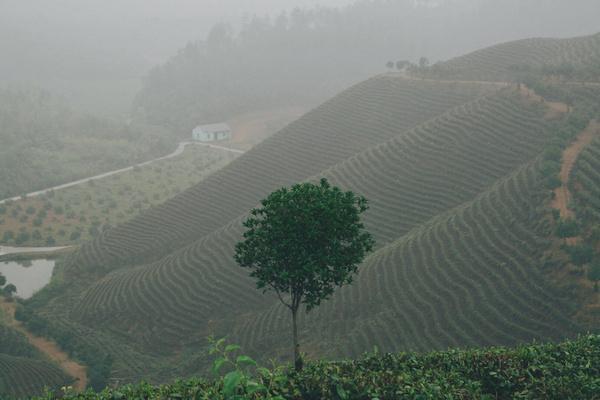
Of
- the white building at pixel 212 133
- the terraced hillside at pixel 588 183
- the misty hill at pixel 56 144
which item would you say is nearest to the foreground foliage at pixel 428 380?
the terraced hillside at pixel 588 183

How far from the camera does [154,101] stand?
3593 inches

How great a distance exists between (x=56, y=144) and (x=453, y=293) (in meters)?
60.9

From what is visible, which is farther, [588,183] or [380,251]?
[380,251]

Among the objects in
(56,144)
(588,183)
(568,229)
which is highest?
(56,144)

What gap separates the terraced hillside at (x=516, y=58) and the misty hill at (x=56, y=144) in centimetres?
3611

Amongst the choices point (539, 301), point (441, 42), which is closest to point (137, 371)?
point (539, 301)

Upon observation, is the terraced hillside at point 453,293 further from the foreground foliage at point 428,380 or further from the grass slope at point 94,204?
the grass slope at point 94,204

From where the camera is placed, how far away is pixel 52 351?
Answer: 84.8 feet

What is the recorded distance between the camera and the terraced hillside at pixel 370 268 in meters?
22.5

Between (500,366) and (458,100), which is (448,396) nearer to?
(500,366)

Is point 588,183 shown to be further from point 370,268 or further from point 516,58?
point 516,58

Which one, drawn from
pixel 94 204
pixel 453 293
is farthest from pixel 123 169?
pixel 453 293

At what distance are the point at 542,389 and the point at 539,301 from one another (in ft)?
30.4

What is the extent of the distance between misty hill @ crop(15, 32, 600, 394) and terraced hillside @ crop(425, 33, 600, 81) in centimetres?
221
